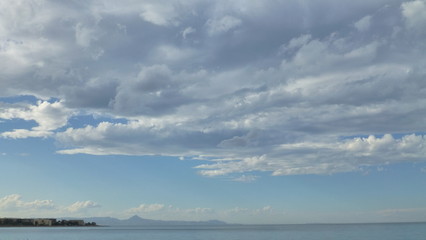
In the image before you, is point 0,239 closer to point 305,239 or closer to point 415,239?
point 305,239

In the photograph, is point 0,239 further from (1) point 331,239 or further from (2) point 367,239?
(2) point 367,239

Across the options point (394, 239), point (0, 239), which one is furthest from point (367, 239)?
point (0, 239)

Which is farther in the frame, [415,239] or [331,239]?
[331,239]

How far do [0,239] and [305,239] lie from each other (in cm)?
12769

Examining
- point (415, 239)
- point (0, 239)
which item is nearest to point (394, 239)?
point (415, 239)

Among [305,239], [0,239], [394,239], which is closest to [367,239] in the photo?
[394,239]

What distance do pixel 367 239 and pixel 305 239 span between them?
25.1 meters

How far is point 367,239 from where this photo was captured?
18012cm

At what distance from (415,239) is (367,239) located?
18093mm

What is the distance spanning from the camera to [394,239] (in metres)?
178

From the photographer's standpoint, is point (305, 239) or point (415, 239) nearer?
point (415, 239)

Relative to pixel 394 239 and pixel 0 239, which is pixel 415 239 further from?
pixel 0 239

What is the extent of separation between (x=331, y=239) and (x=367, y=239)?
14.4 meters

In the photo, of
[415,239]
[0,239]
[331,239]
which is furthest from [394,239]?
[0,239]
